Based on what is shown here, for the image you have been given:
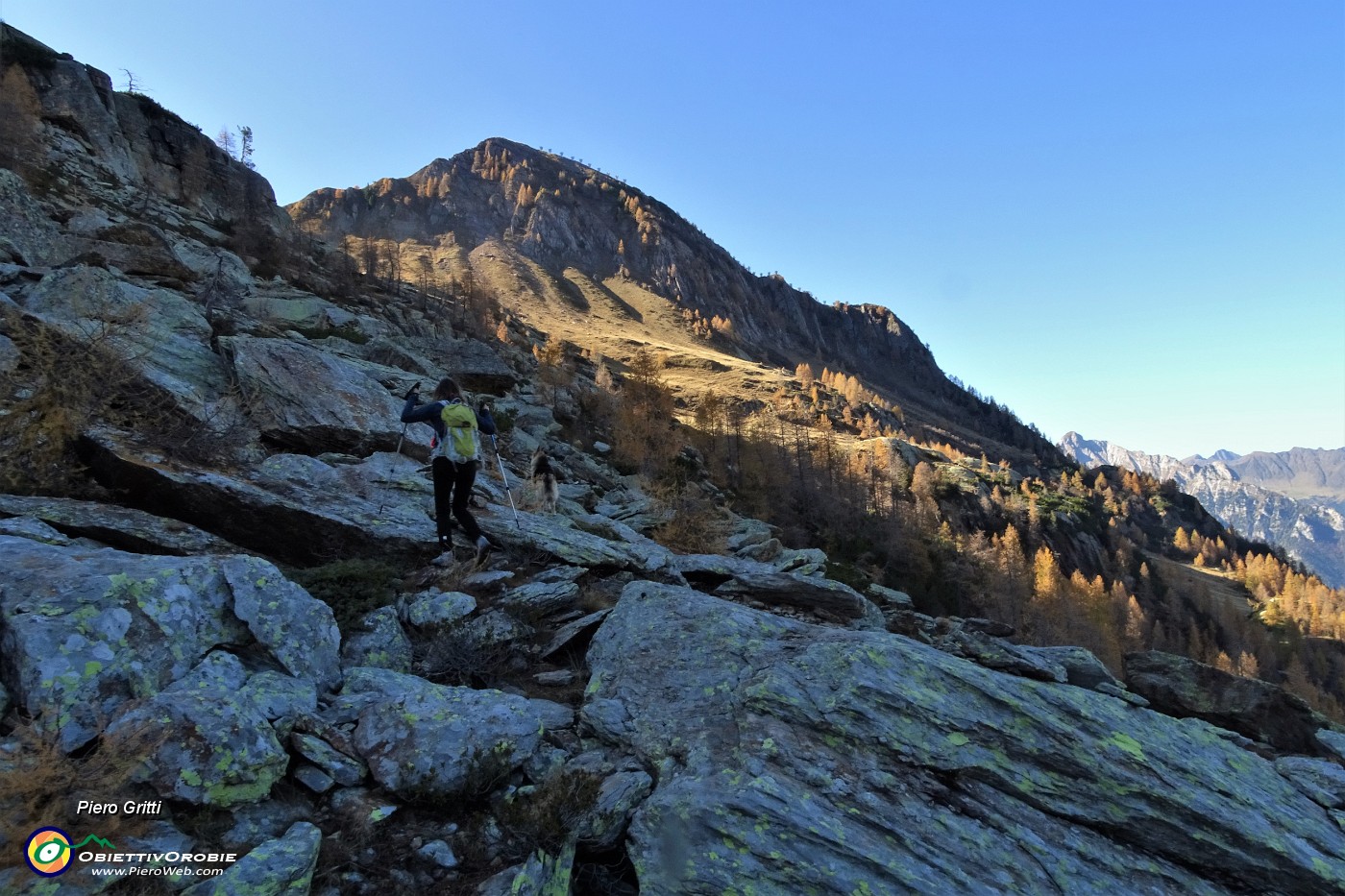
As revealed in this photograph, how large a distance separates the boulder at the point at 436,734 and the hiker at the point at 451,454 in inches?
167

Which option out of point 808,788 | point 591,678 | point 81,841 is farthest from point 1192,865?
point 81,841

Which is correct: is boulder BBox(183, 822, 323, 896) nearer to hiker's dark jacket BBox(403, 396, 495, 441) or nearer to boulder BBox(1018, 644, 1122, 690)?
hiker's dark jacket BBox(403, 396, 495, 441)

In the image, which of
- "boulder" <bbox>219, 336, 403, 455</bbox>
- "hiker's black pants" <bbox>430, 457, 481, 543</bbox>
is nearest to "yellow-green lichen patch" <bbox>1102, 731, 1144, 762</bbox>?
"hiker's black pants" <bbox>430, 457, 481, 543</bbox>

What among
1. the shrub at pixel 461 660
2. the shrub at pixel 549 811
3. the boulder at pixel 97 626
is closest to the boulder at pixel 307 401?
the boulder at pixel 97 626

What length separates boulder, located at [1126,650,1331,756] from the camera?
1566cm

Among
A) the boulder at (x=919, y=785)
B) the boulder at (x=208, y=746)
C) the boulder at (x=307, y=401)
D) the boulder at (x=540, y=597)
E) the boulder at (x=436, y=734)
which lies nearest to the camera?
the boulder at (x=208, y=746)

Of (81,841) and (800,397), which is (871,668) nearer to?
(81,841)

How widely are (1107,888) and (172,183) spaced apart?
214ft

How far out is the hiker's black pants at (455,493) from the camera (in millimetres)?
10336

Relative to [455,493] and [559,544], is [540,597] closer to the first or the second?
[559,544]

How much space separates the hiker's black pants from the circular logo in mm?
6748

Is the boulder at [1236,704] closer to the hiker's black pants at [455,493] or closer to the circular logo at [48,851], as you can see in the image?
the hiker's black pants at [455,493]

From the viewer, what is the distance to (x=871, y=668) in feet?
21.5

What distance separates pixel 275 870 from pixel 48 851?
4.27ft
